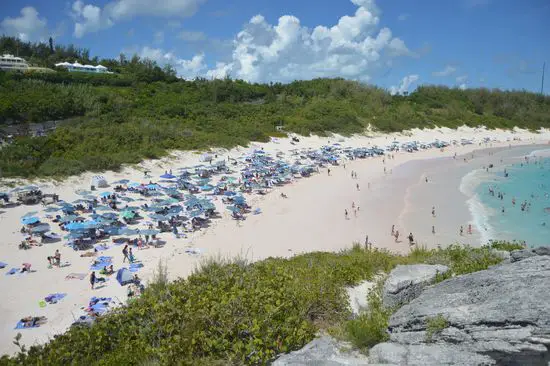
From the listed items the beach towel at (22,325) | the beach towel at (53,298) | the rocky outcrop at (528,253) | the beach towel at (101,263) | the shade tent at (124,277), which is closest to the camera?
the rocky outcrop at (528,253)

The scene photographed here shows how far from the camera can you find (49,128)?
40250mm

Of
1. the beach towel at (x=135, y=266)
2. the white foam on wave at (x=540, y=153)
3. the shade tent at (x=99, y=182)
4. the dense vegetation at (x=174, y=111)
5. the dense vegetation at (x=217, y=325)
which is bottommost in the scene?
the beach towel at (x=135, y=266)

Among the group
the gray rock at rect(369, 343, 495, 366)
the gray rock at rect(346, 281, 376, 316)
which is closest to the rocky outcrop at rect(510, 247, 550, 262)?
the gray rock at rect(346, 281, 376, 316)

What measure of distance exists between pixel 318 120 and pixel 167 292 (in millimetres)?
52940

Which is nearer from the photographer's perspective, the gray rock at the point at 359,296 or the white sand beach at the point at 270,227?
the gray rock at the point at 359,296

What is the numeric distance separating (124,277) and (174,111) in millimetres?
38512

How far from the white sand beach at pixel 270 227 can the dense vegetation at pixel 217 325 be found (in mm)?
3089

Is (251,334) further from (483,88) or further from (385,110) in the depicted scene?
(483,88)

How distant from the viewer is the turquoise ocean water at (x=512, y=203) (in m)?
22.9

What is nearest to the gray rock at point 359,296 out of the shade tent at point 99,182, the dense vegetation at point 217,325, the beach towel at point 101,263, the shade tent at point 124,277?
the dense vegetation at point 217,325

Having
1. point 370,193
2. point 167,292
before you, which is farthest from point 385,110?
point 167,292

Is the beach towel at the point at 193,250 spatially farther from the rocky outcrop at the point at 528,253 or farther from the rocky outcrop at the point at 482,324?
the rocky outcrop at the point at 528,253

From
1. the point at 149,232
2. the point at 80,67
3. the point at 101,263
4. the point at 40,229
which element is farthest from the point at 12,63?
the point at 101,263

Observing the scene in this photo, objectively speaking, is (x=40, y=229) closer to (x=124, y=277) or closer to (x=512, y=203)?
(x=124, y=277)
